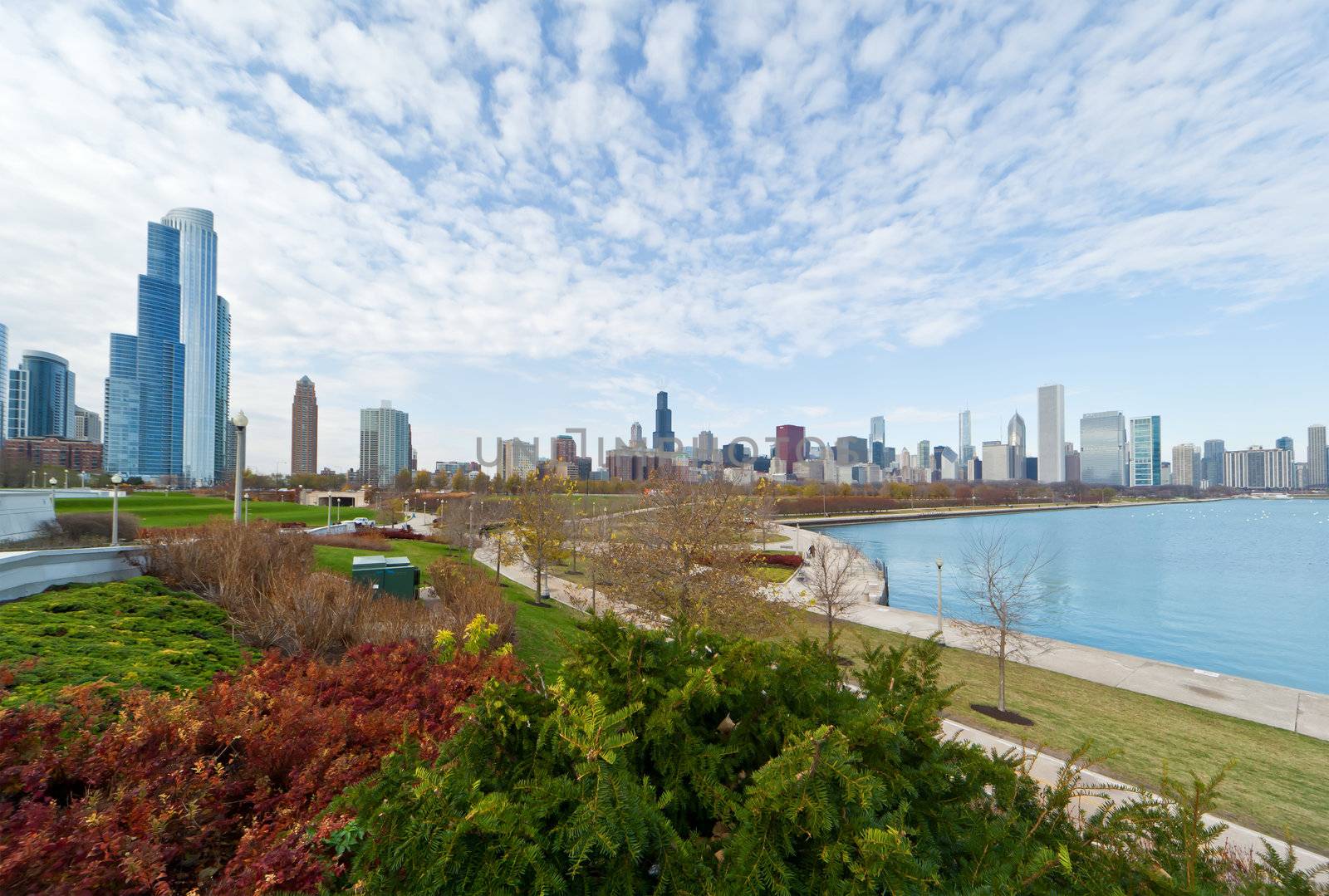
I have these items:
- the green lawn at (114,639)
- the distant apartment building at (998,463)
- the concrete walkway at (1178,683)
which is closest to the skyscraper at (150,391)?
the green lawn at (114,639)

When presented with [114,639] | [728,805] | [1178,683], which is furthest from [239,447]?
[1178,683]

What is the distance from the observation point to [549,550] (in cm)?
2138

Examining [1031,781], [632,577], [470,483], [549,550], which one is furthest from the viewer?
[470,483]

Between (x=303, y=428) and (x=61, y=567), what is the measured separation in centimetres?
15028

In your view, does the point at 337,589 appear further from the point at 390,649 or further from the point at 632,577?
the point at 632,577

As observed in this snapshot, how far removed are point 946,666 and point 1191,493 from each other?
778ft

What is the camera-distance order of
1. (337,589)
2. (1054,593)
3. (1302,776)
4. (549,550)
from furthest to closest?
(1054,593) < (549,550) < (1302,776) < (337,589)

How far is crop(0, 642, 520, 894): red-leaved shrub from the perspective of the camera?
2.51 metres

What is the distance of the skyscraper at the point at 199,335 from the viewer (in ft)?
528

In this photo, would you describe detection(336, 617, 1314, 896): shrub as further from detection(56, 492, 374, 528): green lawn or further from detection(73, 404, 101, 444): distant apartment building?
detection(73, 404, 101, 444): distant apartment building

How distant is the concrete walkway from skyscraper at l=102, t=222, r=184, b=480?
161152 mm

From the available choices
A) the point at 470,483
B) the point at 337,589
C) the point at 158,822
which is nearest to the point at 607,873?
the point at 158,822

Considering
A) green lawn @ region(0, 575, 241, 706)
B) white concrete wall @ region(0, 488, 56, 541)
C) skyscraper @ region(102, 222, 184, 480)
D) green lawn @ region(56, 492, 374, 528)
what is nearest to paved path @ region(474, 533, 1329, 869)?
green lawn @ region(0, 575, 241, 706)

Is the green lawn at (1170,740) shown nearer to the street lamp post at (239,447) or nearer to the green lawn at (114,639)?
the green lawn at (114,639)
